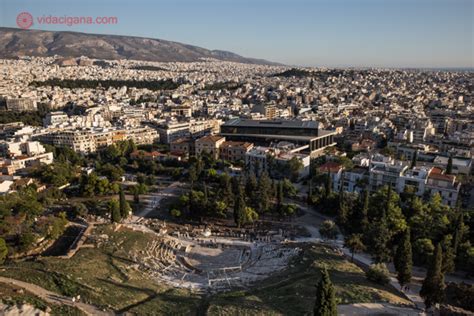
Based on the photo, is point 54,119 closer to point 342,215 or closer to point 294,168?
point 294,168

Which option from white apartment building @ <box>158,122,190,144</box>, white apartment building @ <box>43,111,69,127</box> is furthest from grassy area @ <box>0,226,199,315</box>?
white apartment building @ <box>43,111,69,127</box>

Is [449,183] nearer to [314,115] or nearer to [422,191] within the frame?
[422,191]

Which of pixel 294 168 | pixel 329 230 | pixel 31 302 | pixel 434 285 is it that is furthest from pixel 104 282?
pixel 294 168

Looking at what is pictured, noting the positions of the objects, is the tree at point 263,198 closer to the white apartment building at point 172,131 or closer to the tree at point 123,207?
the tree at point 123,207

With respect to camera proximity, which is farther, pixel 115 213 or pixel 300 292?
pixel 115 213

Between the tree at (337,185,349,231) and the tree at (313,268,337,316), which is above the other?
the tree at (313,268,337,316)

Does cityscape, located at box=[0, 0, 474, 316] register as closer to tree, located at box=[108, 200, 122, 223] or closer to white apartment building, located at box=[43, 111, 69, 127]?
tree, located at box=[108, 200, 122, 223]
